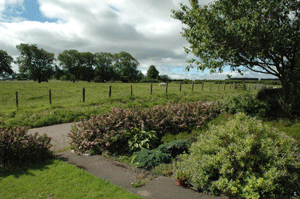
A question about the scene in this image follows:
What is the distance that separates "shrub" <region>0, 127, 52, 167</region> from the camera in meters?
4.69

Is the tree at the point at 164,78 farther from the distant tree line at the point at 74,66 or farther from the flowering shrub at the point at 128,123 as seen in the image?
the flowering shrub at the point at 128,123

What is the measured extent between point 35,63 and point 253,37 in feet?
187

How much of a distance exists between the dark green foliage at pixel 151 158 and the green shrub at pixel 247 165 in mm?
942

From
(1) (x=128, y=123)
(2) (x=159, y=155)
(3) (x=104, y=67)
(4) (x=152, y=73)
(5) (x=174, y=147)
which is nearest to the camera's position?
(2) (x=159, y=155)

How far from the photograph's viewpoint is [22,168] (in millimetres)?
4543

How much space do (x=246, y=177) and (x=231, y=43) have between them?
A: 834cm

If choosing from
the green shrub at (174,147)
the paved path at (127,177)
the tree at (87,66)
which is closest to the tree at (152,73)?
the tree at (87,66)

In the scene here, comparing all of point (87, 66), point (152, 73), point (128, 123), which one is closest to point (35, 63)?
point (87, 66)

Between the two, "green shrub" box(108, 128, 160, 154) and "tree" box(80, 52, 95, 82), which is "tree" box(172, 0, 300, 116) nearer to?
"green shrub" box(108, 128, 160, 154)

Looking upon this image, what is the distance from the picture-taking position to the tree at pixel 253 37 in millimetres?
9070

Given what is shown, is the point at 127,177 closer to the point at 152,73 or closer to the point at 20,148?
the point at 20,148

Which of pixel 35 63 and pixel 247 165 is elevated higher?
pixel 35 63

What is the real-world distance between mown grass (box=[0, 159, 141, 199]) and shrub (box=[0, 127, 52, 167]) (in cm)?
34

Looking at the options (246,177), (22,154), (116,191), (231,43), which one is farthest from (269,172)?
(231,43)
